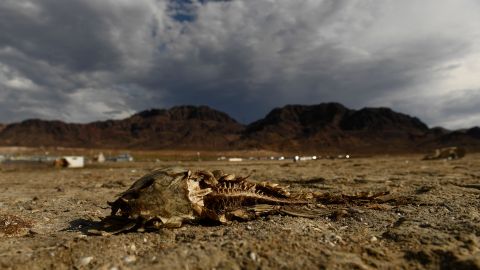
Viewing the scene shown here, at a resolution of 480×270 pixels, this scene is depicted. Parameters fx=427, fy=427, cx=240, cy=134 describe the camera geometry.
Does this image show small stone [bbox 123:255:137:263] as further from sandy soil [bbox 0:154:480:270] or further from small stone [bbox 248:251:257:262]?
small stone [bbox 248:251:257:262]

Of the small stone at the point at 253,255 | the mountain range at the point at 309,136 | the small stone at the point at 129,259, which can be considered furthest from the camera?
the mountain range at the point at 309,136

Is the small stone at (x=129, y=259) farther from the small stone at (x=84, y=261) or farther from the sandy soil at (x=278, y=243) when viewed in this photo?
the small stone at (x=84, y=261)

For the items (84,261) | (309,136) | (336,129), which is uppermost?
(336,129)

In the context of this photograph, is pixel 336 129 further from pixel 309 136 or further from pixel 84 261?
pixel 84 261

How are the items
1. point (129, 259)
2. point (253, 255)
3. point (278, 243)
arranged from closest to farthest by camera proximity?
point (253, 255), point (129, 259), point (278, 243)

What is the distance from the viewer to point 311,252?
181 inches

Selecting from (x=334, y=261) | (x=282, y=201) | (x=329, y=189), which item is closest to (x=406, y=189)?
(x=329, y=189)

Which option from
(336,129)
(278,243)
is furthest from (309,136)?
(278,243)

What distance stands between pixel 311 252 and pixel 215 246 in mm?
1071

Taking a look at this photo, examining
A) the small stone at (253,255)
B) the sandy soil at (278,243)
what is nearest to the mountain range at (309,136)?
the sandy soil at (278,243)

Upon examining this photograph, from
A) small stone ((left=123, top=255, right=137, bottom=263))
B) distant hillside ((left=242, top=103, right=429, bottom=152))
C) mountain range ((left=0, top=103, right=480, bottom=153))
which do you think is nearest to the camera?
small stone ((left=123, top=255, right=137, bottom=263))

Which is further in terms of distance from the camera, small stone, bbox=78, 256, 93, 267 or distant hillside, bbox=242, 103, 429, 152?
distant hillside, bbox=242, 103, 429, 152

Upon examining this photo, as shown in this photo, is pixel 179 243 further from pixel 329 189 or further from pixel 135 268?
pixel 329 189

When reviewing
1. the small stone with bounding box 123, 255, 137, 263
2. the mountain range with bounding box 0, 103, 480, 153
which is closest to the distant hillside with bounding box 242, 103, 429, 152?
the mountain range with bounding box 0, 103, 480, 153
